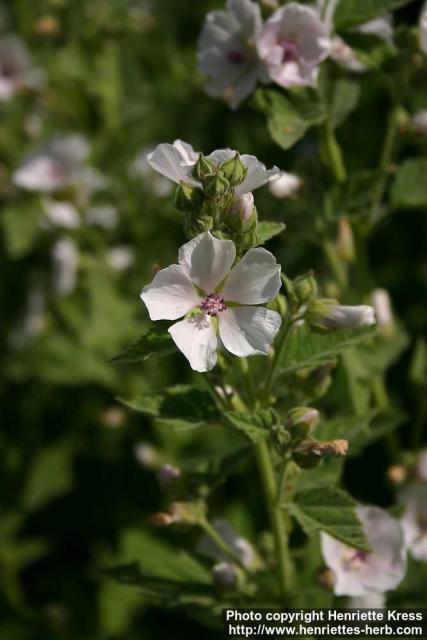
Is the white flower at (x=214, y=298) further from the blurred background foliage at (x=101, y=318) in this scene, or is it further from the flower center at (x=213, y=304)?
the blurred background foliage at (x=101, y=318)

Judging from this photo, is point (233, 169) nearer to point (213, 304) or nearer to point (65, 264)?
point (213, 304)

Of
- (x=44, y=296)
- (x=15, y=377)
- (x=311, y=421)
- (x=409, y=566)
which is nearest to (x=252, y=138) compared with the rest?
(x=44, y=296)

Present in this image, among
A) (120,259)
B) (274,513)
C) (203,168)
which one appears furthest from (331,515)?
(120,259)

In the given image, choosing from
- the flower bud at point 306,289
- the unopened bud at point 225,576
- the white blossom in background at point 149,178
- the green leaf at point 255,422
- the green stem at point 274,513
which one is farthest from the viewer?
the white blossom in background at point 149,178

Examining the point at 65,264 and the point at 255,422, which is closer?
the point at 255,422

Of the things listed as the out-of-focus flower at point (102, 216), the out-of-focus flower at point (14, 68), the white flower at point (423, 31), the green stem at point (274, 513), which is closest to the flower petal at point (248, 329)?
the green stem at point (274, 513)

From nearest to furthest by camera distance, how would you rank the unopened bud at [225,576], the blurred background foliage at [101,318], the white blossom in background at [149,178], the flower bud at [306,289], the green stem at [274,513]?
1. the flower bud at [306,289]
2. the green stem at [274,513]
3. the unopened bud at [225,576]
4. the blurred background foliage at [101,318]
5. the white blossom in background at [149,178]

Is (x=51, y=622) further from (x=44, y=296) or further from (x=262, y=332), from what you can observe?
(x=262, y=332)
